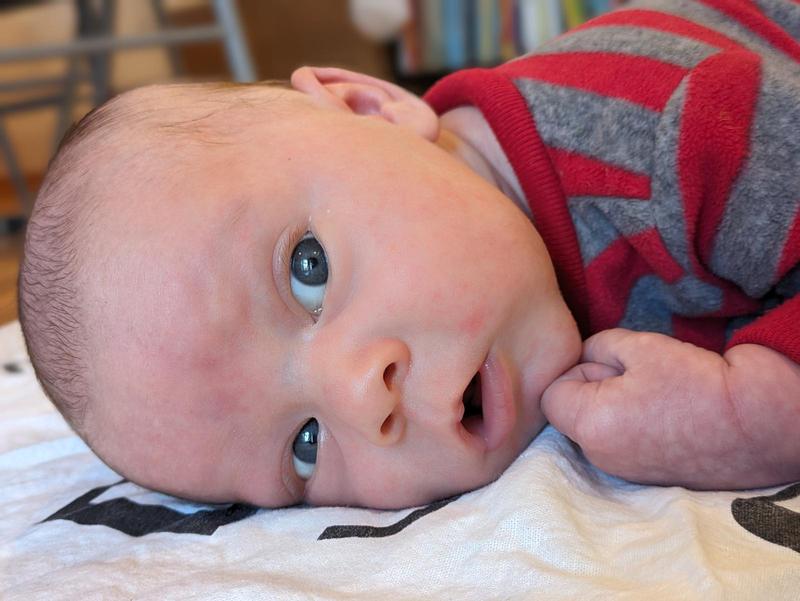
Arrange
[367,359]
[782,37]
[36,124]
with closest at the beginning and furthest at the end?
[367,359]
[782,37]
[36,124]

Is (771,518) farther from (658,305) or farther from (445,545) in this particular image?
(658,305)

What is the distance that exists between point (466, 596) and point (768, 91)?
0.53 m

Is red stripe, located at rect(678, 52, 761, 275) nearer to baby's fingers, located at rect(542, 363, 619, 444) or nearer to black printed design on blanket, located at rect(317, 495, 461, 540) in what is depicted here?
baby's fingers, located at rect(542, 363, 619, 444)

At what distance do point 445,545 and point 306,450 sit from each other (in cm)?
23

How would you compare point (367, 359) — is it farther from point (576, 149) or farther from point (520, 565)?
point (576, 149)

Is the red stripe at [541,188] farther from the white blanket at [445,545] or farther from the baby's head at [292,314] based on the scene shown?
the white blanket at [445,545]

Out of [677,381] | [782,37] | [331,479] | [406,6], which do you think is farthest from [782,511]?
[406,6]

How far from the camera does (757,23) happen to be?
0.95 metres

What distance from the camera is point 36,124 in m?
4.18

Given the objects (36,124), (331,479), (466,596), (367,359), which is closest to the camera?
(466,596)

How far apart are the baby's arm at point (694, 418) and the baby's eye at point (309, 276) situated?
24cm

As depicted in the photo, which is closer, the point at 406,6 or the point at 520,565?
the point at 520,565

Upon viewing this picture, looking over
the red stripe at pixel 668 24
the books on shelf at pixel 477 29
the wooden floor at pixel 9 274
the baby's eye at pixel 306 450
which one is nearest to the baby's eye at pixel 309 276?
the baby's eye at pixel 306 450

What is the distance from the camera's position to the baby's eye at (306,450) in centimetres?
82
